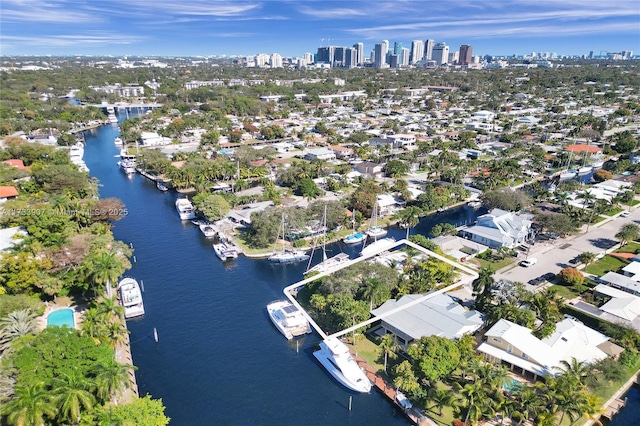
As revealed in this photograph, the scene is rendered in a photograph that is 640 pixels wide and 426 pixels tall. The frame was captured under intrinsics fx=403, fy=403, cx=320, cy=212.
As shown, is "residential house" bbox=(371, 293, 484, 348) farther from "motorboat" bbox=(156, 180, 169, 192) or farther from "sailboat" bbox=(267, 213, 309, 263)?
"motorboat" bbox=(156, 180, 169, 192)

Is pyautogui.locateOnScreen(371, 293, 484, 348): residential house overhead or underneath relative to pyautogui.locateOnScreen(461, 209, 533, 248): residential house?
underneath

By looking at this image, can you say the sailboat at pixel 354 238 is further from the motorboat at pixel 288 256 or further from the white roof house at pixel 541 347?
the white roof house at pixel 541 347

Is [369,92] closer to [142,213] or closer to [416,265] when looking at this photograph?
[142,213]

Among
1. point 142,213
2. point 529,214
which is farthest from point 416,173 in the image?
point 142,213

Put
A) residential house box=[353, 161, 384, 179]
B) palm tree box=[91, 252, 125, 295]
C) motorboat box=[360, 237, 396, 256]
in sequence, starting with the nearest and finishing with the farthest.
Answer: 1. palm tree box=[91, 252, 125, 295]
2. motorboat box=[360, 237, 396, 256]
3. residential house box=[353, 161, 384, 179]

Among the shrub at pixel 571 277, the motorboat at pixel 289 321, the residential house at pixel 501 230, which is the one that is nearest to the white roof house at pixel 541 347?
the shrub at pixel 571 277

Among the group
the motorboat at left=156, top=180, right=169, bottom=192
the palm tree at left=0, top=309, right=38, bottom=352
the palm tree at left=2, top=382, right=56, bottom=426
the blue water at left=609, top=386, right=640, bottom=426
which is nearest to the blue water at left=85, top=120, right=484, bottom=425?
the palm tree at left=0, top=309, right=38, bottom=352

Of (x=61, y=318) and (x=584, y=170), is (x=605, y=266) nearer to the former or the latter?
(x=584, y=170)

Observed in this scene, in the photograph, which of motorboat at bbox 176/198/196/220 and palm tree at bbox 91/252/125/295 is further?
motorboat at bbox 176/198/196/220
